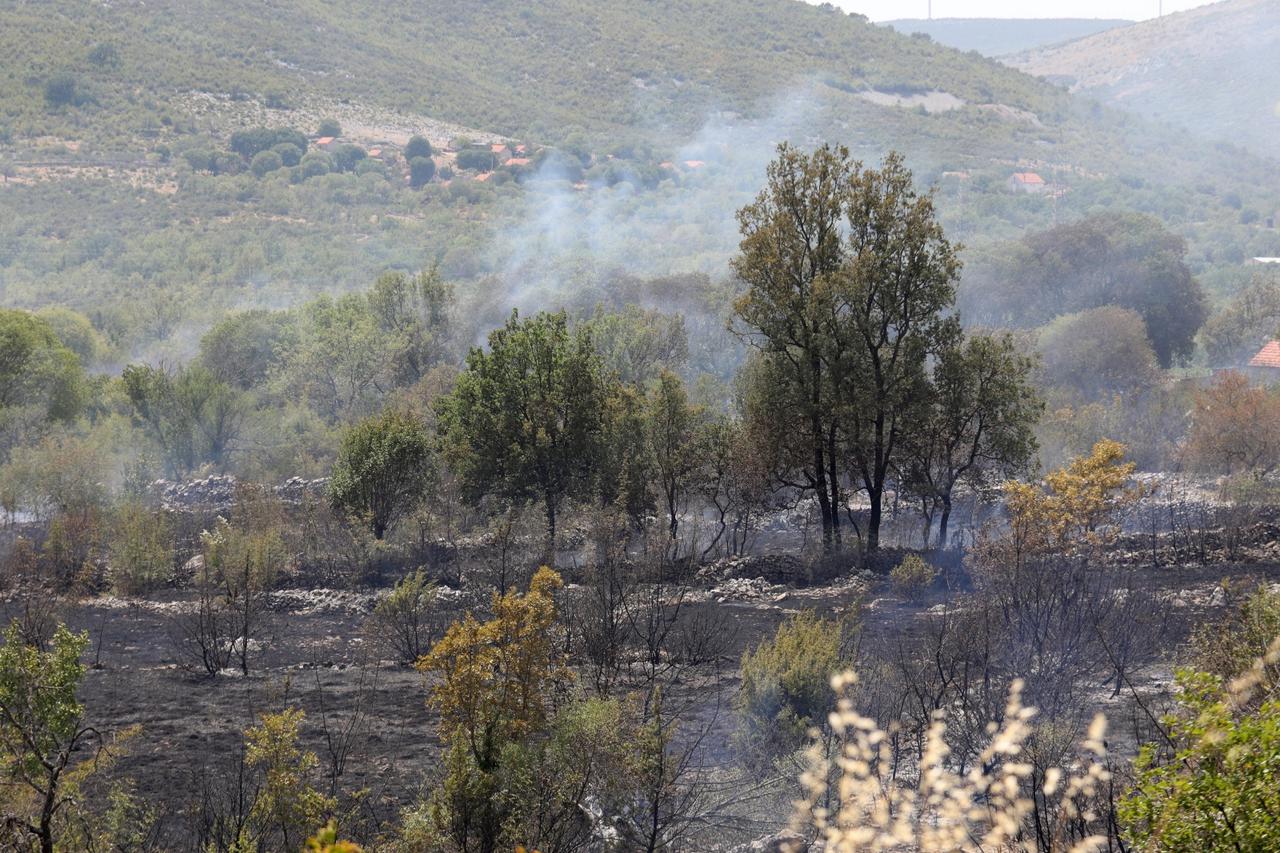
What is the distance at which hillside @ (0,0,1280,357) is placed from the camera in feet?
285

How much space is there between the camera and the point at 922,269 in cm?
2703

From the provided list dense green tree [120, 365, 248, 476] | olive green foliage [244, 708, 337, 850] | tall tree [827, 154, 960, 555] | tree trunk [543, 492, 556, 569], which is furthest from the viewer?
dense green tree [120, 365, 248, 476]

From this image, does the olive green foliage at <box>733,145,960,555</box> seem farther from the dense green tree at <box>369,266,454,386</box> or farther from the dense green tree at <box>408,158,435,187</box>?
the dense green tree at <box>408,158,435,187</box>

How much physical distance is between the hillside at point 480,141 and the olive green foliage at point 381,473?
31135 millimetres

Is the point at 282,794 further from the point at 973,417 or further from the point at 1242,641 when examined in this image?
the point at 973,417

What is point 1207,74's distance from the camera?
174 m

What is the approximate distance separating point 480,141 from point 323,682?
337 ft

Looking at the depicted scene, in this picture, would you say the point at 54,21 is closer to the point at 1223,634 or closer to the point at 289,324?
the point at 289,324

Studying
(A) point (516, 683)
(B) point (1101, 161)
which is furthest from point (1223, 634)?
(B) point (1101, 161)

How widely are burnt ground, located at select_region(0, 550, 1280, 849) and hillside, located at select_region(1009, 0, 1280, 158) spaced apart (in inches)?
5723

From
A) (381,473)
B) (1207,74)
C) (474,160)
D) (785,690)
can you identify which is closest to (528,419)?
(381,473)

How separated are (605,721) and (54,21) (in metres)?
115

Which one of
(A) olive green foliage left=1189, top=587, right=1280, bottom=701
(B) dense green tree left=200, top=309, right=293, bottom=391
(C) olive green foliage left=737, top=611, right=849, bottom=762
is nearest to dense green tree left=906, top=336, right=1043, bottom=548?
(C) olive green foliage left=737, top=611, right=849, bottom=762

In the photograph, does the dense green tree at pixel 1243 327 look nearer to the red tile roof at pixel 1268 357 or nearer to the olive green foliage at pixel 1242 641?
the red tile roof at pixel 1268 357
